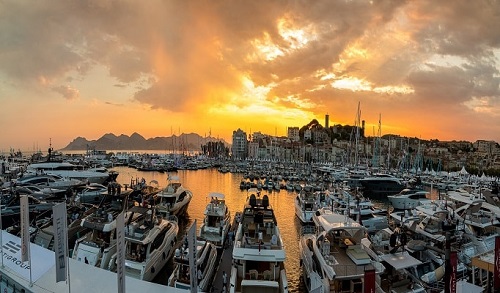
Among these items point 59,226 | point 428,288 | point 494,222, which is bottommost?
point 428,288

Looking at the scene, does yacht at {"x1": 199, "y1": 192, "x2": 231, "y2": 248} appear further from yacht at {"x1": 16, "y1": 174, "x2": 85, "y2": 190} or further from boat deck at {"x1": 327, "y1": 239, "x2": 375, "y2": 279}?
yacht at {"x1": 16, "y1": 174, "x2": 85, "y2": 190}

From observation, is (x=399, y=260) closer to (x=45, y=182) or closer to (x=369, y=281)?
(x=369, y=281)

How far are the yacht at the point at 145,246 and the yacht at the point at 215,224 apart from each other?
2.73 metres

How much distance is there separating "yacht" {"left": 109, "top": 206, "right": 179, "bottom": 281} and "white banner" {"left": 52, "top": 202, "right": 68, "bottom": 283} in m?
6.54

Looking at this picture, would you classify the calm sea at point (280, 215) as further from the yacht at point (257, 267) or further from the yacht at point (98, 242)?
the yacht at point (257, 267)

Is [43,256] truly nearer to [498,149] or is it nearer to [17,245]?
[17,245]

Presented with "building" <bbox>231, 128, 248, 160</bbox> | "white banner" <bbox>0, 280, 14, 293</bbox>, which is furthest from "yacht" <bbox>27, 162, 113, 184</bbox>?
"building" <bbox>231, 128, 248, 160</bbox>

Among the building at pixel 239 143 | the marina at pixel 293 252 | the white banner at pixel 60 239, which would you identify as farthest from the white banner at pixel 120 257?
the building at pixel 239 143

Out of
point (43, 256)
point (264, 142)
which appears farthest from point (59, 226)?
point (264, 142)

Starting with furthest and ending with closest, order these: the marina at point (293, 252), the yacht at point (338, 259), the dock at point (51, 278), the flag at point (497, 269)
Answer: the marina at point (293, 252) → the yacht at point (338, 259) → the flag at point (497, 269) → the dock at point (51, 278)

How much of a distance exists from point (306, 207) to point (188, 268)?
20.7m

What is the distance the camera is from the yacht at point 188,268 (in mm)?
15258

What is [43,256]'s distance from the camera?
12.3 meters

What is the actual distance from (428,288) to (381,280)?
2813 millimetres
